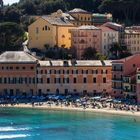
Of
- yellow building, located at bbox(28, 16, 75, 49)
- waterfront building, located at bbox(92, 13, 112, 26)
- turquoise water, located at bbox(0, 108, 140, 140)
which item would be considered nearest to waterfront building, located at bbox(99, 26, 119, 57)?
yellow building, located at bbox(28, 16, 75, 49)

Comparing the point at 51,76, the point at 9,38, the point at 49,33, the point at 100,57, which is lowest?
the point at 51,76

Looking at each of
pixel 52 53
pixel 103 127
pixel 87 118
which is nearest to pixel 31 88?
Result: pixel 52 53

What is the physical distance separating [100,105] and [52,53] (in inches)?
876

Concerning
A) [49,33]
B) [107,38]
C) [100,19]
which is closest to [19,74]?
[49,33]

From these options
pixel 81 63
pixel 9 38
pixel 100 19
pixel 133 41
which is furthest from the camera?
pixel 100 19

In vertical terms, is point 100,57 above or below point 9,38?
below

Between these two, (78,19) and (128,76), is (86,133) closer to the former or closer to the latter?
(128,76)

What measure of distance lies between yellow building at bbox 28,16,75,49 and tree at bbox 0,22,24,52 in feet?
8.26

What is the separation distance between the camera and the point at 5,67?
87.8m

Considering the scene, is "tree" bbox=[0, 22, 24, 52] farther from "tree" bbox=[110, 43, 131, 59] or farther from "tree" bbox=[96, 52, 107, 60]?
"tree" bbox=[110, 43, 131, 59]

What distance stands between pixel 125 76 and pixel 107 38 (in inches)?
803

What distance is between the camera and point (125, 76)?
265ft

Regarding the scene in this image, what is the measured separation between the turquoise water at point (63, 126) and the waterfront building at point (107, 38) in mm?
25579

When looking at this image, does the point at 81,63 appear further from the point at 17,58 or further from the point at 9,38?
the point at 9,38
